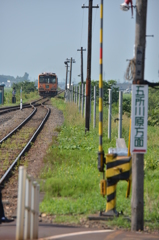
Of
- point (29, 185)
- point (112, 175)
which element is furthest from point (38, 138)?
point (29, 185)

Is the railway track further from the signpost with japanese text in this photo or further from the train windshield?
the train windshield

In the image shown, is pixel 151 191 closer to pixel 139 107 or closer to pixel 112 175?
pixel 112 175

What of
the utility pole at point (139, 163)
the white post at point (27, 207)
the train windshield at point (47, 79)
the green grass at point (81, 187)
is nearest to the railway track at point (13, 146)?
the green grass at point (81, 187)

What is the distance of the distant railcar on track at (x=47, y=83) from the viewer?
57.7 m

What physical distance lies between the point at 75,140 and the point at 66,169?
20.4 ft

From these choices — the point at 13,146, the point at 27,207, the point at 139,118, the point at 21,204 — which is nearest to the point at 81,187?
the point at 139,118

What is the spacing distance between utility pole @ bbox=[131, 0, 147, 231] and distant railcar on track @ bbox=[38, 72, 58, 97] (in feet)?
164

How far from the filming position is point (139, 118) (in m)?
8.09

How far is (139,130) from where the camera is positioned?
8.11m

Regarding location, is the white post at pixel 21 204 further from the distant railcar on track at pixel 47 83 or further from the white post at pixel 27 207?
the distant railcar on track at pixel 47 83

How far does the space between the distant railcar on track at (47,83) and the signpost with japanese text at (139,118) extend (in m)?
49.9

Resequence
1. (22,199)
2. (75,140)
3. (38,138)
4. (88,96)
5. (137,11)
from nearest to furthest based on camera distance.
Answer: (22,199), (137,11), (75,140), (38,138), (88,96)

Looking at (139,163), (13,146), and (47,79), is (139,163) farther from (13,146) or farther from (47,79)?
(47,79)

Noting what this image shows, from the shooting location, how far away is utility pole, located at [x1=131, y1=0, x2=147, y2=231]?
26.3ft
